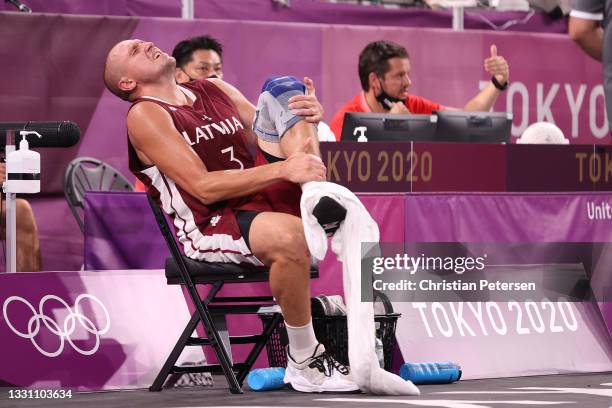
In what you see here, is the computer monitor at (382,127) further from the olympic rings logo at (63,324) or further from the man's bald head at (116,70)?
the olympic rings logo at (63,324)

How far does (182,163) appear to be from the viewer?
4891 mm

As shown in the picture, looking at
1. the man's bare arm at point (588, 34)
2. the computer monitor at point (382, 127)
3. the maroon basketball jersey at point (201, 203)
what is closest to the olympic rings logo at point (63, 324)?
the maroon basketball jersey at point (201, 203)

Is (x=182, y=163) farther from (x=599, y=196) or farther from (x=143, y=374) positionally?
(x=599, y=196)

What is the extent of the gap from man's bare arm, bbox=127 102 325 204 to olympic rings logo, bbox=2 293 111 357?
714mm

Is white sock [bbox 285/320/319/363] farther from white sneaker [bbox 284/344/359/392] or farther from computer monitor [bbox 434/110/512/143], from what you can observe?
computer monitor [bbox 434/110/512/143]

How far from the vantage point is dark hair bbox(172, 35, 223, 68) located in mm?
8188

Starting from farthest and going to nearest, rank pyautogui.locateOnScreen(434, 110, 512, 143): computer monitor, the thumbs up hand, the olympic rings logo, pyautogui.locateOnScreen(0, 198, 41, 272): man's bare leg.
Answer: the thumbs up hand
pyautogui.locateOnScreen(434, 110, 512, 143): computer monitor
pyautogui.locateOnScreen(0, 198, 41, 272): man's bare leg
the olympic rings logo

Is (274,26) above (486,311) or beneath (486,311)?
above

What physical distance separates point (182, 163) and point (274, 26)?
445 cm

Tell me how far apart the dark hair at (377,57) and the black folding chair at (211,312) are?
378 cm

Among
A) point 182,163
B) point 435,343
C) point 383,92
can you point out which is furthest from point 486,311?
point 383,92

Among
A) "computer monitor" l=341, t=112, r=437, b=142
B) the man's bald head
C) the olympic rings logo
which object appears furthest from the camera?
"computer monitor" l=341, t=112, r=437, b=142

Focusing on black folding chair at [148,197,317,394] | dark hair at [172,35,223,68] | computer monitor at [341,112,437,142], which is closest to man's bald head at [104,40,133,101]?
black folding chair at [148,197,317,394]

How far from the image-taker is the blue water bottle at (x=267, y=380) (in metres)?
5.00
